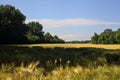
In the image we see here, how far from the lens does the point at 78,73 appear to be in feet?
26.8

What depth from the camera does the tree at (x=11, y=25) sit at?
7581 cm

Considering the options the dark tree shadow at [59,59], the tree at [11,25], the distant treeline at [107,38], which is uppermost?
the tree at [11,25]

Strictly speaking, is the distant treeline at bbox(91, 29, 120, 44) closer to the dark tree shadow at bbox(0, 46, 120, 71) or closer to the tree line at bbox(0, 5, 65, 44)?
the tree line at bbox(0, 5, 65, 44)

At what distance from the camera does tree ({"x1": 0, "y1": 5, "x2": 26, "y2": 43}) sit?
75.8 m

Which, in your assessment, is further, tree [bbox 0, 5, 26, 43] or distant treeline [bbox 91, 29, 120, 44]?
distant treeline [bbox 91, 29, 120, 44]

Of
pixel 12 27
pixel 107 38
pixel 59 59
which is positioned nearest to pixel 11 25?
pixel 12 27

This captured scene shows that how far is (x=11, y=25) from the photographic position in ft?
280

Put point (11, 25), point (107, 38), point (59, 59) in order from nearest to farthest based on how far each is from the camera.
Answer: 1. point (59, 59)
2. point (11, 25)
3. point (107, 38)

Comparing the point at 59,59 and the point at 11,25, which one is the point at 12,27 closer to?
the point at 11,25

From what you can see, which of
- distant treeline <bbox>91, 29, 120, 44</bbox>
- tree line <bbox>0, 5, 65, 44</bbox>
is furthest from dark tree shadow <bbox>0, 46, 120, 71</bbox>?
distant treeline <bbox>91, 29, 120, 44</bbox>

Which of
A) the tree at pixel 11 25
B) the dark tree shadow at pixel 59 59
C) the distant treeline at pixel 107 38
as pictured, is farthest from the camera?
the distant treeline at pixel 107 38

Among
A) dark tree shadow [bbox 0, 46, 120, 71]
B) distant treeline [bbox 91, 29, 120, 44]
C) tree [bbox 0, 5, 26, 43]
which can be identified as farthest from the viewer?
distant treeline [bbox 91, 29, 120, 44]

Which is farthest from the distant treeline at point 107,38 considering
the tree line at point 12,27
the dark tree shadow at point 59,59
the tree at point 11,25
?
the dark tree shadow at point 59,59

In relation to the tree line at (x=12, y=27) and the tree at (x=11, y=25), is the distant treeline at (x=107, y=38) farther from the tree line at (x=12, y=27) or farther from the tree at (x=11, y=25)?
the tree at (x=11, y=25)
